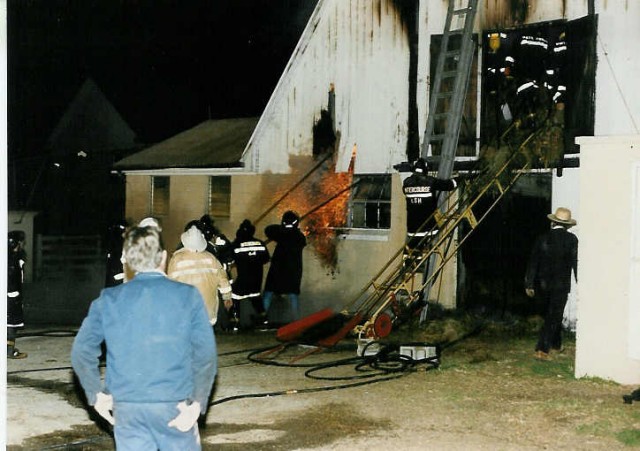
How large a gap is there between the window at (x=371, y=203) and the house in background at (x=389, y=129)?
2 centimetres

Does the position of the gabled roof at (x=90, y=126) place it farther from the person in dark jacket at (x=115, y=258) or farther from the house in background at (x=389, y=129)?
the person in dark jacket at (x=115, y=258)

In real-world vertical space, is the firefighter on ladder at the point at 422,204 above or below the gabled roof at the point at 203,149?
below

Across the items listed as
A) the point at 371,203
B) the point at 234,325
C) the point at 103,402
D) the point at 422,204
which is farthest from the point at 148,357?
the point at 371,203

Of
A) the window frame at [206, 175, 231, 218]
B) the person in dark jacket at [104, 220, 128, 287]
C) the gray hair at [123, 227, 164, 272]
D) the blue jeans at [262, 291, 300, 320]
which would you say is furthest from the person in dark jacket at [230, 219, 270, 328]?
the gray hair at [123, 227, 164, 272]

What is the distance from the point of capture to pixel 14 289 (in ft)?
35.7

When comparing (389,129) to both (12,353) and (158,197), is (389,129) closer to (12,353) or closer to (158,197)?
(12,353)

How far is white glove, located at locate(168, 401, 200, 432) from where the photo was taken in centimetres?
428

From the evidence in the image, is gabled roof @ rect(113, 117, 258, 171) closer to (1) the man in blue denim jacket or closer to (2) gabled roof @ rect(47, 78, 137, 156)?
(2) gabled roof @ rect(47, 78, 137, 156)

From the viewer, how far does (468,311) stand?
1434cm

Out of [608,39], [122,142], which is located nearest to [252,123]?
[608,39]

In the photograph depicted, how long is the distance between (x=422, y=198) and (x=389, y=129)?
3.35 meters

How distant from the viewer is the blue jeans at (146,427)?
4254mm

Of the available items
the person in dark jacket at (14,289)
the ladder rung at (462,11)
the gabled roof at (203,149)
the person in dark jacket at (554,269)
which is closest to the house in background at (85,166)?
the gabled roof at (203,149)

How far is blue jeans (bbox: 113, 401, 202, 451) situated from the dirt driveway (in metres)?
2.57
